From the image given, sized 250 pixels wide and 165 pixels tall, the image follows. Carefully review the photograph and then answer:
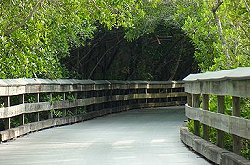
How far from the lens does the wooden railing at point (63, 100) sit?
1095cm

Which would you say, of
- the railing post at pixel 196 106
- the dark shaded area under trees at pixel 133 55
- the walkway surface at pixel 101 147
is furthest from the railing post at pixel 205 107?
the dark shaded area under trees at pixel 133 55

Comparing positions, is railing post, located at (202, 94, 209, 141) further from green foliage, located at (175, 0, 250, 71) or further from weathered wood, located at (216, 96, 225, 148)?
green foliage, located at (175, 0, 250, 71)

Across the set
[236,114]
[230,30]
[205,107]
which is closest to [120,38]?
[230,30]

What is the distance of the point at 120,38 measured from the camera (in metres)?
22.2

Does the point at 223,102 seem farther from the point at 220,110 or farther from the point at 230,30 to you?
the point at 230,30

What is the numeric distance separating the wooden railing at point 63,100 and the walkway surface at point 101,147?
1.47 feet

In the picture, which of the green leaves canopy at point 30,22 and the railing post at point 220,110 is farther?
the green leaves canopy at point 30,22

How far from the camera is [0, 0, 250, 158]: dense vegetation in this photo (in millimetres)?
9422

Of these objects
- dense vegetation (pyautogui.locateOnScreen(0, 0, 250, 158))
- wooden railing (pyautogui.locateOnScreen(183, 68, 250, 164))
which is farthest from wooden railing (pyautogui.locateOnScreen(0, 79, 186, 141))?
wooden railing (pyautogui.locateOnScreen(183, 68, 250, 164))

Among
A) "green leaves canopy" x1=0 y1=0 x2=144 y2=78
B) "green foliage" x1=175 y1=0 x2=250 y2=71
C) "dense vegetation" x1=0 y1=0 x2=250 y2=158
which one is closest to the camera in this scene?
"green leaves canopy" x1=0 y1=0 x2=144 y2=78

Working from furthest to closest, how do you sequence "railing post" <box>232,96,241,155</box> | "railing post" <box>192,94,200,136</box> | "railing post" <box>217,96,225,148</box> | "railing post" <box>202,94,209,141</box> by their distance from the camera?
"railing post" <box>192,94,200,136</box>
"railing post" <box>202,94,209,141</box>
"railing post" <box>217,96,225,148</box>
"railing post" <box>232,96,241,155</box>

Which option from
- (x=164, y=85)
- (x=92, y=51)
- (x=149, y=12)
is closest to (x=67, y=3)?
(x=149, y=12)

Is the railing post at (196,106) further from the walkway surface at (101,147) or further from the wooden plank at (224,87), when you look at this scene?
the walkway surface at (101,147)

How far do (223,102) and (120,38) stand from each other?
15.3m
